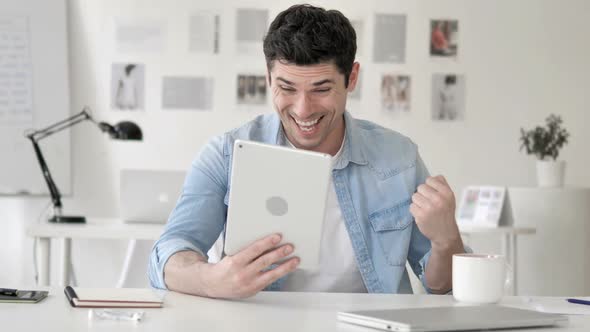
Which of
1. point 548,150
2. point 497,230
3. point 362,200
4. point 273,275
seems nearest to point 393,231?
point 362,200

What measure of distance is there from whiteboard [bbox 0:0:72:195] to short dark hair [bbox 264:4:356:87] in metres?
3.23

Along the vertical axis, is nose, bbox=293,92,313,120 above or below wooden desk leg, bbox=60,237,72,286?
above

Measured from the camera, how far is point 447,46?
16.5 ft

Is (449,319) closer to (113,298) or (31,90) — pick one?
(113,298)

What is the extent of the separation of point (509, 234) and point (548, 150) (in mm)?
596

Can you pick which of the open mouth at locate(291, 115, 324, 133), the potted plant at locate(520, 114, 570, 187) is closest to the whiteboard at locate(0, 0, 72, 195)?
the potted plant at locate(520, 114, 570, 187)

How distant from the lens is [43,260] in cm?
360

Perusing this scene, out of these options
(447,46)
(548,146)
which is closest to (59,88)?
(447,46)

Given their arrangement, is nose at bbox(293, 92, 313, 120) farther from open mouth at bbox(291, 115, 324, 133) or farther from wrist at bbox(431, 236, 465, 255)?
wrist at bbox(431, 236, 465, 255)

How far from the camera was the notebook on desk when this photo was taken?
1.31 m

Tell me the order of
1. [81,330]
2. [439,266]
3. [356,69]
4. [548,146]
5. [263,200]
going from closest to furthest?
[81,330]
[263,200]
[439,266]
[356,69]
[548,146]

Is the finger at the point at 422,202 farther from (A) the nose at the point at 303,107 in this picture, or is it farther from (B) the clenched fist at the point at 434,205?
(A) the nose at the point at 303,107

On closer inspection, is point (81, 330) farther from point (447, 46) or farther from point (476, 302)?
point (447, 46)

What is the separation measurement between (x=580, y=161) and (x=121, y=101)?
2.67 m
